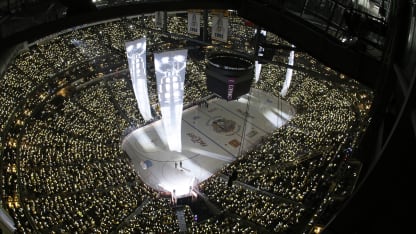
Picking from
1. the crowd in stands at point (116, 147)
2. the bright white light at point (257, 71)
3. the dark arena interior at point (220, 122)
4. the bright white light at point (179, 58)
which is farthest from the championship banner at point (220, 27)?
the bright white light at point (257, 71)

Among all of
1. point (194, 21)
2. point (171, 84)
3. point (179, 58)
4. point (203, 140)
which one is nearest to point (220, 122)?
point (203, 140)

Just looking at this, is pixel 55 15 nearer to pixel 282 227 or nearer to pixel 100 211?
pixel 100 211

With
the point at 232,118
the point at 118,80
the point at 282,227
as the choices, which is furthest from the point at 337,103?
the point at 118,80

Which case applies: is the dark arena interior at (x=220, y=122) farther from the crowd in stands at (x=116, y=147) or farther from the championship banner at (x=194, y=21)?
the championship banner at (x=194, y=21)

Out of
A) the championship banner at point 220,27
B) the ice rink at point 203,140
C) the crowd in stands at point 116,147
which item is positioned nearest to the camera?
the crowd in stands at point 116,147

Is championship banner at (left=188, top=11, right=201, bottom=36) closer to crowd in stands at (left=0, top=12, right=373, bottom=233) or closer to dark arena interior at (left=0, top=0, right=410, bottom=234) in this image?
dark arena interior at (left=0, top=0, right=410, bottom=234)

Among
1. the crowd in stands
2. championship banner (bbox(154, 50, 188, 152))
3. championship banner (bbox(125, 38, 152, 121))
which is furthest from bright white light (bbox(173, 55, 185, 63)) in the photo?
championship banner (bbox(125, 38, 152, 121))
